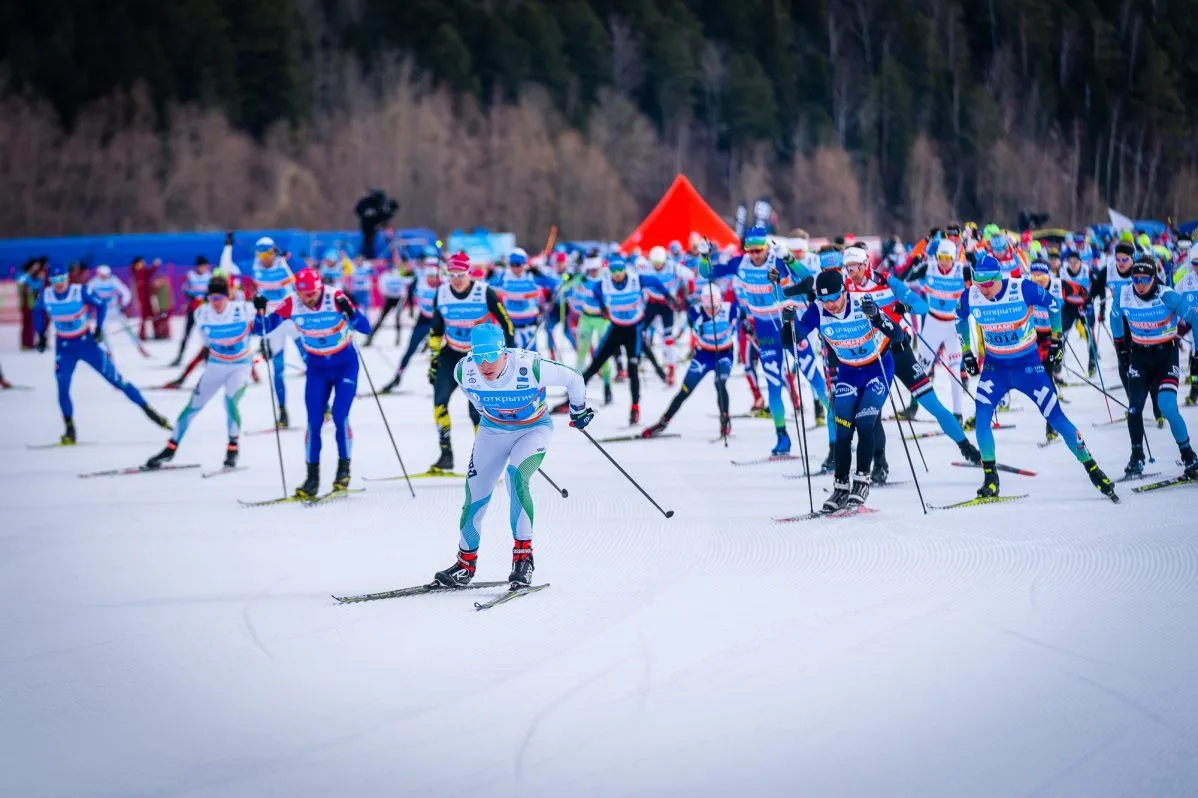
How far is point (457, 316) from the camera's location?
12031 mm

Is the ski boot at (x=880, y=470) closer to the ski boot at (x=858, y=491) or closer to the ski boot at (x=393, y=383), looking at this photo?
the ski boot at (x=858, y=491)

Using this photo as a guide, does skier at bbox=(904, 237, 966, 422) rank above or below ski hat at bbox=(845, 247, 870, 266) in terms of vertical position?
below

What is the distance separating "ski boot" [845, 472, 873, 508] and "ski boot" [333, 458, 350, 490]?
412cm

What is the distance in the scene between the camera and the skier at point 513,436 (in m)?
7.86

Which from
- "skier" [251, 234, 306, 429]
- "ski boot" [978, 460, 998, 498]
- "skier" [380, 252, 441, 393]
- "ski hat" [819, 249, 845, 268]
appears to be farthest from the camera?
"skier" [380, 252, 441, 393]

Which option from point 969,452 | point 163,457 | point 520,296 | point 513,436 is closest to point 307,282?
point 163,457

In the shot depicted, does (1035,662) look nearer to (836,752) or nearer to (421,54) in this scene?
(836,752)

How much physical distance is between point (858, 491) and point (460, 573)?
3.26 metres

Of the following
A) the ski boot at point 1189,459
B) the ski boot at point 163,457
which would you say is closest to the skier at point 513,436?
the ski boot at point 1189,459

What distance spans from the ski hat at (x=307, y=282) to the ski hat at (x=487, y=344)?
3736 millimetres

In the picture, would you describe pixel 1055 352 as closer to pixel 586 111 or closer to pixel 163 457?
pixel 163 457

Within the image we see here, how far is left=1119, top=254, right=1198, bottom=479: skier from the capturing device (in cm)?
1089

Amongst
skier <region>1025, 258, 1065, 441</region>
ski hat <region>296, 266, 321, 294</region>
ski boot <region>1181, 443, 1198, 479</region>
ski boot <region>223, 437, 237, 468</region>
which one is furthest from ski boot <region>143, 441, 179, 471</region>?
ski boot <region>1181, 443, 1198, 479</region>

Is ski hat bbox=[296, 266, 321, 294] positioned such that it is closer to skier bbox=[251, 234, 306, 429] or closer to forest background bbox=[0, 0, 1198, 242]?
skier bbox=[251, 234, 306, 429]
